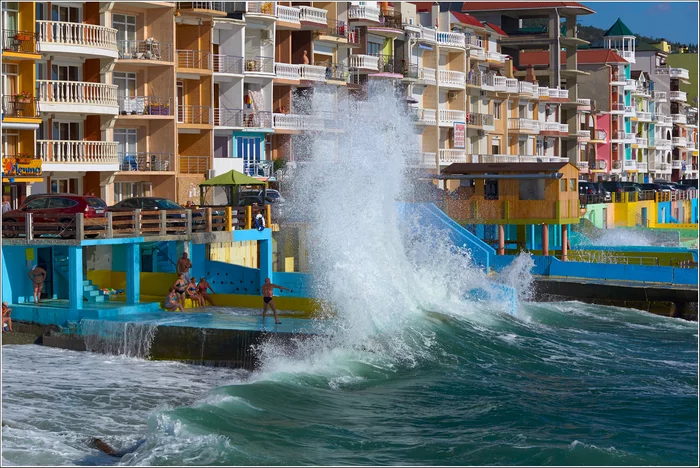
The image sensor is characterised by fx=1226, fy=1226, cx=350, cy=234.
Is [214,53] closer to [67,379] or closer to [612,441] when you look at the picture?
[67,379]

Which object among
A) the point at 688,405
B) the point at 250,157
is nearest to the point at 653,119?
the point at 250,157

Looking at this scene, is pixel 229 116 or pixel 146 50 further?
pixel 229 116

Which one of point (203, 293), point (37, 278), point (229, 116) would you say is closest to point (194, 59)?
point (229, 116)

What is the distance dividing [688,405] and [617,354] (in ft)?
23.9

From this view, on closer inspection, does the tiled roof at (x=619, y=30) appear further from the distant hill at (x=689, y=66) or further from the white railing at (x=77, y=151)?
the white railing at (x=77, y=151)

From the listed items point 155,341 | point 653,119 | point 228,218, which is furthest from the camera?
point 653,119

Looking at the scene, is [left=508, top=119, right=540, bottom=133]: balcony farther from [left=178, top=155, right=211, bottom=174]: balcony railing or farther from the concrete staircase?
the concrete staircase

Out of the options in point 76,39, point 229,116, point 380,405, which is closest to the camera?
point 380,405

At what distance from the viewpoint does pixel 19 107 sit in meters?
42.1

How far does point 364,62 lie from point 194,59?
16.3 metres

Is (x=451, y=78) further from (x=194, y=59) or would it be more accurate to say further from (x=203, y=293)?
(x=203, y=293)

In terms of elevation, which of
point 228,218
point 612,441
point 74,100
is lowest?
point 612,441

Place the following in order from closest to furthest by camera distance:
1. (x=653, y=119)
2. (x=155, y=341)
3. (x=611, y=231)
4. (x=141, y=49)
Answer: (x=155, y=341) → (x=141, y=49) → (x=611, y=231) → (x=653, y=119)

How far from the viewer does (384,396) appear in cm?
2695
